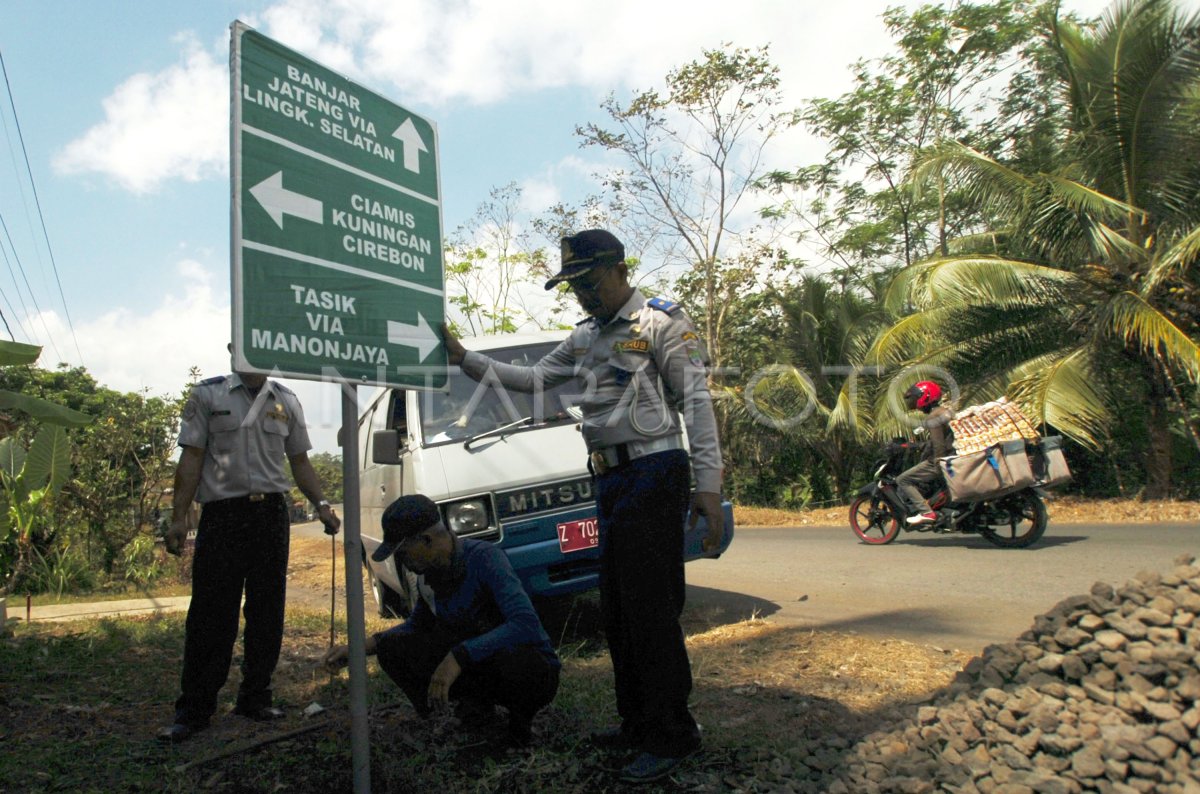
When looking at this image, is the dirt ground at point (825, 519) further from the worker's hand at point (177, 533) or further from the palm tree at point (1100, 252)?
the worker's hand at point (177, 533)

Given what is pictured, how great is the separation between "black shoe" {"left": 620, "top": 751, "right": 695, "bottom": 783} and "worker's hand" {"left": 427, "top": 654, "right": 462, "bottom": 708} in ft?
2.14

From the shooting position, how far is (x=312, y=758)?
10.8 feet

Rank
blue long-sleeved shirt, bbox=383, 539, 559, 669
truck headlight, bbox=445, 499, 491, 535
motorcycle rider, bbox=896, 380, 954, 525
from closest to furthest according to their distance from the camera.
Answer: blue long-sleeved shirt, bbox=383, 539, 559, 669 < truck headlight, bbox=445, 499, 491, 535 < motorcycle rider, bbox=896, 380, 954, 525

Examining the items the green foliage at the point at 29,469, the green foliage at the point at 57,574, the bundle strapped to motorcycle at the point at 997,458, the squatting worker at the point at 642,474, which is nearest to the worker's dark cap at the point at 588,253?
the squatting worker at the point at 642,474

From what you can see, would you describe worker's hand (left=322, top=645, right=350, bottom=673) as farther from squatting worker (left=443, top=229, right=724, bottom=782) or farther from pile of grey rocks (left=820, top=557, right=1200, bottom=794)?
pile of grey rocks (left=820, top=557, right=1200, bottom=794)

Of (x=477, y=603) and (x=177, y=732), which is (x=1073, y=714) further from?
(x=177, y=732)

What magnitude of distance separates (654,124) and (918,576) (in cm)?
1443

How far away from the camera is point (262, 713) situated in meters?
3.98

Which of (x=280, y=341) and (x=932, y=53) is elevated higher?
(x=932, y=53)

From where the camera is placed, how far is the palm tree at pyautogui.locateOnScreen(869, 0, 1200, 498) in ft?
37.9

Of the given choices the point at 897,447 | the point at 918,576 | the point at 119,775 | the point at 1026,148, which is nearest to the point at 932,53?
the point at 1026,148

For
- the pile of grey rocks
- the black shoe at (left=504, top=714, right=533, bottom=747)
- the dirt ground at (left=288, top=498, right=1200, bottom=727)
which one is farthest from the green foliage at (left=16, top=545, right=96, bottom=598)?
the pile of grey rocks

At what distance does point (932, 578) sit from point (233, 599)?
18.3ft

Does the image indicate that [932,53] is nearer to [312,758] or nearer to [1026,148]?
[1026,148]
